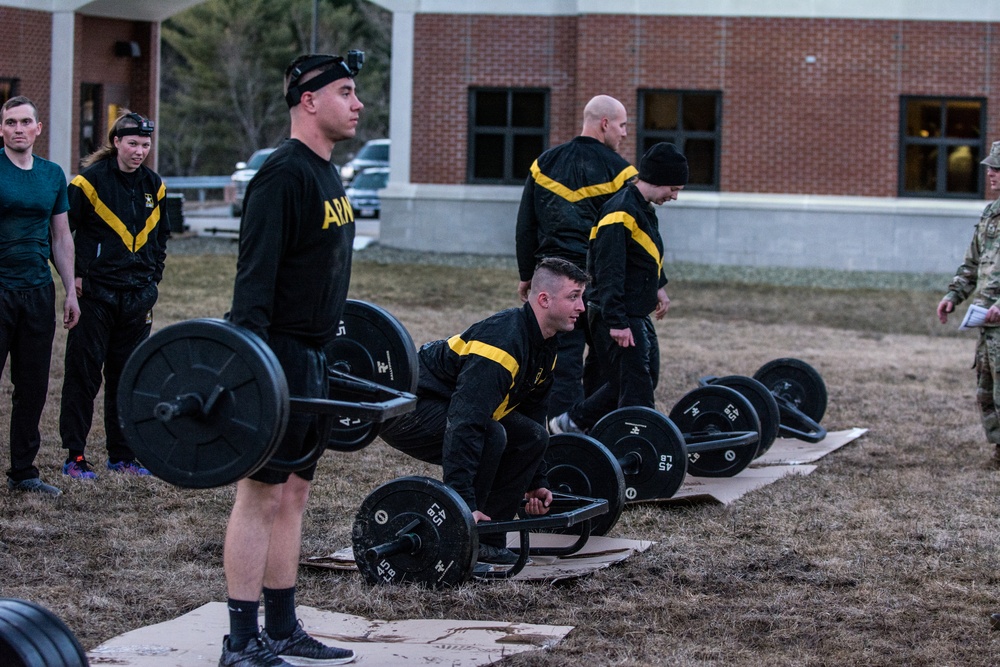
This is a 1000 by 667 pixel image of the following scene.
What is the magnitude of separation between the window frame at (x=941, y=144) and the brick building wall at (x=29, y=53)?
1413 cm

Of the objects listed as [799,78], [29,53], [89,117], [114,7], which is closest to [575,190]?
[799,78]

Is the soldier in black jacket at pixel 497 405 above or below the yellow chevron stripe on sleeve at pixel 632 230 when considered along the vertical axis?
below

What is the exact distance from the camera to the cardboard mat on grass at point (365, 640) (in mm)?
4359

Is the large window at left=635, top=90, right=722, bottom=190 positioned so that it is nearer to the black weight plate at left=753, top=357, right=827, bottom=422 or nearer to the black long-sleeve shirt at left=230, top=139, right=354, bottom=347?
the black weight plate at left=753, top=357, right=827, bottom=422

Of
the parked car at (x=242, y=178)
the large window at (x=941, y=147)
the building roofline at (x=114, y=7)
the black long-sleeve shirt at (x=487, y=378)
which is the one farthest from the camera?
the parked car at (x=242, y=178)

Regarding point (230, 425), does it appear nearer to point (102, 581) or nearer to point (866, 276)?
point (102, 581)

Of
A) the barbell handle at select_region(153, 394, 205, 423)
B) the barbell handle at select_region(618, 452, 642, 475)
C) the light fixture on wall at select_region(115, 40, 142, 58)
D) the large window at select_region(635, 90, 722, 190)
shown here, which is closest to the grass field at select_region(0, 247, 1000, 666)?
the barbell handle at select_region(618, 452, 642, 475)

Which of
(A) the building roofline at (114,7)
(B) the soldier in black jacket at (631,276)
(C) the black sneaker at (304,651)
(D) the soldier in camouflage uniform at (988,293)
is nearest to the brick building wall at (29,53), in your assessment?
(A) the building roofline at (114,7)

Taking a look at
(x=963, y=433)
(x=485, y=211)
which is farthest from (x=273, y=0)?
(x=963, y=433)

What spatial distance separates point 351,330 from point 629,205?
2839 millimetres

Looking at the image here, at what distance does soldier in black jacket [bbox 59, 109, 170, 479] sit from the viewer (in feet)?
23.2

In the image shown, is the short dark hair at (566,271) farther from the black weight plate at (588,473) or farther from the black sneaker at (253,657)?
the black sneaker at (253,657)

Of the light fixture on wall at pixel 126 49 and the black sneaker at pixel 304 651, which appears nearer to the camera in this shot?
the black sneaker at pixel 304 651

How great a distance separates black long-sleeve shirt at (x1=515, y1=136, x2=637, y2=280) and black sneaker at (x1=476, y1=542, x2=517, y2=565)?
248 centimetres
